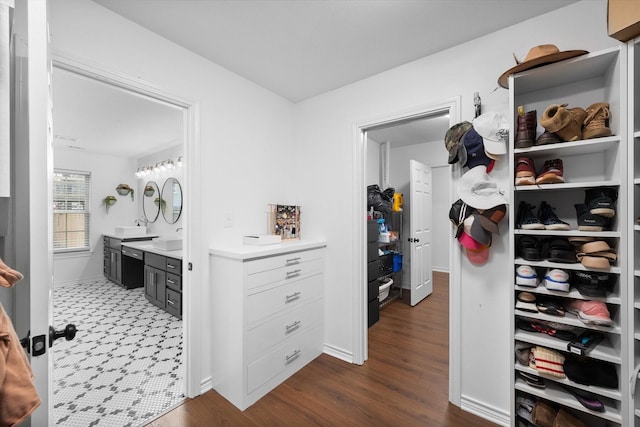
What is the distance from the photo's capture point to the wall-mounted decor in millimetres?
2475

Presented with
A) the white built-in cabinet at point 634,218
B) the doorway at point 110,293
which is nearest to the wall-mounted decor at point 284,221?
the doorway at point 110,293

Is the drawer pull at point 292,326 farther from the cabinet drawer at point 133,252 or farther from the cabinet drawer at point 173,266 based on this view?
the cabinet drawer at point 133,252

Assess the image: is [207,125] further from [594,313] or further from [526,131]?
Result: [594,313]

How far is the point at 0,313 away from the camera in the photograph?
0.53 m

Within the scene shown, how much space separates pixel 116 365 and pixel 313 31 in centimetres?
302

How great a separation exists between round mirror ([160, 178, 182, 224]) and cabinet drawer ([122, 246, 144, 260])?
75 cm

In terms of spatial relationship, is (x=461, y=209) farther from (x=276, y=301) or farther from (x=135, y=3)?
(x=135, y=3)

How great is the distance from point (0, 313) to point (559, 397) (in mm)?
2100

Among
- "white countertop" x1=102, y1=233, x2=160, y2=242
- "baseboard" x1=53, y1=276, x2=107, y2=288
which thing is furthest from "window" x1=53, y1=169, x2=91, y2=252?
"baseboard" x1=53, y1=276, x2=107, y2=288

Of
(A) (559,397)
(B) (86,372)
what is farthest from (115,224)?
(A) (559,397)

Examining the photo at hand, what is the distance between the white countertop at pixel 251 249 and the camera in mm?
1808

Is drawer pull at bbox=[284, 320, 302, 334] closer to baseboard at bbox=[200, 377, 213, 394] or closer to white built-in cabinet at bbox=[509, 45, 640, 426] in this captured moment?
baseboard at bbox=[200, 377, 213, 394]

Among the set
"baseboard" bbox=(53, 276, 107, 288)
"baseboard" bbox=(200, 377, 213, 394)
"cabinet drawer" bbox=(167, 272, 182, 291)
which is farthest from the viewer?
"baseboard" bbox=(53, 276, 107, 288)

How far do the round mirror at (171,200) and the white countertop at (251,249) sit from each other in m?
2.98
